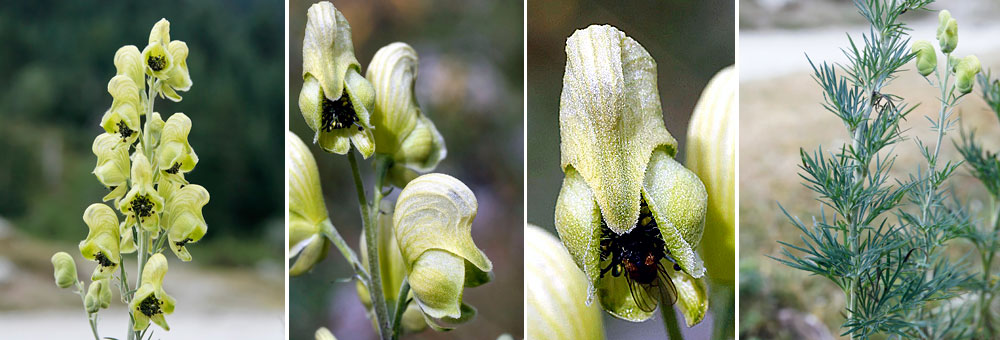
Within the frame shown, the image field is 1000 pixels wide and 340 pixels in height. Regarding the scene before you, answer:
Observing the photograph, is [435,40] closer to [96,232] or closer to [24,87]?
[96,232]

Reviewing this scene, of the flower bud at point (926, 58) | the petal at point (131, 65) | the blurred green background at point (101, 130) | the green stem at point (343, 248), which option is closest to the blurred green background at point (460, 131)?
the green stem at point (343, 248)

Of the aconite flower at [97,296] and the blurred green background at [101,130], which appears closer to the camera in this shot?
the aconite flower at [97,296]

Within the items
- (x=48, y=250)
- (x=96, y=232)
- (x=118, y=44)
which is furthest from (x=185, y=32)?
(x=96, y=232)

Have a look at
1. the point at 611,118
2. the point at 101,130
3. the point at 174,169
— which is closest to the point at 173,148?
the point at 174,169

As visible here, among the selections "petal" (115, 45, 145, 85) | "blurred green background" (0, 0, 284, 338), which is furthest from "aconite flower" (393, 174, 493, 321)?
"blurred green background" (0, 0, 284, 338)

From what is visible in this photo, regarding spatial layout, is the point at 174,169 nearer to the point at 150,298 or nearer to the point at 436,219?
the point at 150,298

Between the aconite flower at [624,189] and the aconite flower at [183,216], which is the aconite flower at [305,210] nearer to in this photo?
the aconite flower at [183,216]

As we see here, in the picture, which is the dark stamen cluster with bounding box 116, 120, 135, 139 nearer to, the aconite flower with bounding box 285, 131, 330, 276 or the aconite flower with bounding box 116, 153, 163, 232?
the aconite flower with bounding box 116, 153, 163, 232
